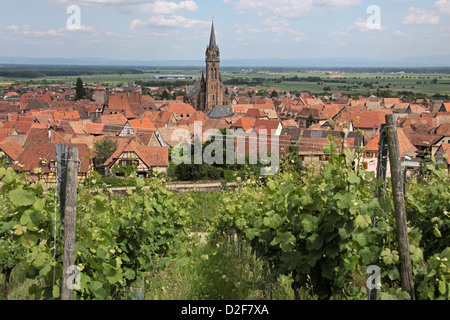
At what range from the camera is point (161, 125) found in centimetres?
4925

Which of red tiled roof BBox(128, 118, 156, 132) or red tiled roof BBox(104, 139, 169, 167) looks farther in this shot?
red tiled roof BBox(128, 118, 156, 132)

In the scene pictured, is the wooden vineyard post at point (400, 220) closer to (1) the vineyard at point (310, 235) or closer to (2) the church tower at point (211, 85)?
(1) the vineyard at point (310, 235)

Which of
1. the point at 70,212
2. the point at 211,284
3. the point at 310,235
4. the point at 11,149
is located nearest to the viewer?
the point at 70,212

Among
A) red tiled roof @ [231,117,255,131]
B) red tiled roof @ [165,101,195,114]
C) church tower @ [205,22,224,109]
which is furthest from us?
church tower @ [205,22,224,109]

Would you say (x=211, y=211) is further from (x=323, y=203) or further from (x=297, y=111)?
(x=297, y=111)

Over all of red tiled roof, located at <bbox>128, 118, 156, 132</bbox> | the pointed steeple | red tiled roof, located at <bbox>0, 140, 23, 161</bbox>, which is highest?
the pointed steeple

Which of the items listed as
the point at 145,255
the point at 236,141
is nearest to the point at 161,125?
the point at 236,141

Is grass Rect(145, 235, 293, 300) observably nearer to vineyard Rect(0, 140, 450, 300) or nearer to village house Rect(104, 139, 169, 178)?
vineyard Rect(0, 140, 450, 300)

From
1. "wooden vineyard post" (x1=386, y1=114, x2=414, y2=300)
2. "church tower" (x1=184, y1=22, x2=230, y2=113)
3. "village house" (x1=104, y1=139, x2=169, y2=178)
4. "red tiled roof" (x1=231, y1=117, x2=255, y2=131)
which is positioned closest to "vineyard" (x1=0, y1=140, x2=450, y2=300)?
"wooden vineyard post" (x1=386, y1=114, x2=414, y2=300)

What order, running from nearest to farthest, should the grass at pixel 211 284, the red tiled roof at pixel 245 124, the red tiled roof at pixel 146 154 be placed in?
the grass at pixel 211 284 < the red tiled roof at pixel 146 154 < the red tiled roof at pixel 245 124

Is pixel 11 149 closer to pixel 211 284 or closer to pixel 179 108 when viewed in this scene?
pixel 211 284

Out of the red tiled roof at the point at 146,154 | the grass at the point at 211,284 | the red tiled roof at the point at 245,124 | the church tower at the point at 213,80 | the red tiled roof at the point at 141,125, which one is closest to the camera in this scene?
the grass at the point at 211,284

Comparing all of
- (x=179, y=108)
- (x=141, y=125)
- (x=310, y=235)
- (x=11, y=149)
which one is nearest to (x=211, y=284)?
(x=310, y=235)

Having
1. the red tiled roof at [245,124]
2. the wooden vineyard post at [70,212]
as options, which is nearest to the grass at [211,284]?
the wooden vineyard post at [70,212]
